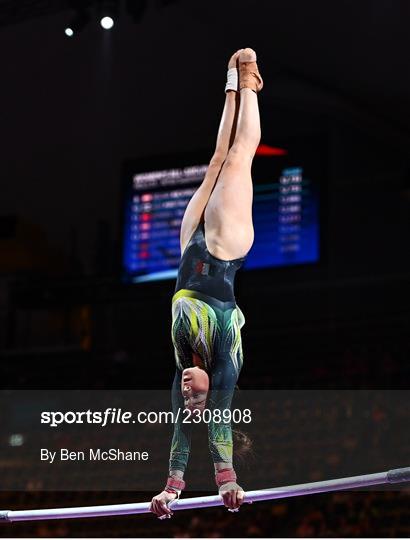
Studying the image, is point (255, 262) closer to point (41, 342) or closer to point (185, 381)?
point (41, 342)

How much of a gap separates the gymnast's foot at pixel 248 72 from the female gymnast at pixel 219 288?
0.05 feet

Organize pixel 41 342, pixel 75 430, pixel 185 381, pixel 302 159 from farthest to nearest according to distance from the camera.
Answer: pixel 41 342 < pixel 302 159 < pixel 75 430 < pixel 185 381

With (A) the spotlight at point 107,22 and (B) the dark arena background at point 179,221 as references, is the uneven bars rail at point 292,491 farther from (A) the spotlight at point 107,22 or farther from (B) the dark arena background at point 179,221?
(A) the spotlight at point 107,22

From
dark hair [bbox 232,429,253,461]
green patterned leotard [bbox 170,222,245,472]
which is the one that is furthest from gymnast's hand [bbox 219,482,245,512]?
dark hair [bbox 232,429,253,461]

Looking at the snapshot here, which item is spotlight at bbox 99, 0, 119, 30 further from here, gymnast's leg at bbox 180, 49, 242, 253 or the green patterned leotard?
the green patterned leotard

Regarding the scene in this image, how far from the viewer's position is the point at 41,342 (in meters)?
8.84

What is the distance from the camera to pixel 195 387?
5723mm

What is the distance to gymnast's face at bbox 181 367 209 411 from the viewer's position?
225 inches

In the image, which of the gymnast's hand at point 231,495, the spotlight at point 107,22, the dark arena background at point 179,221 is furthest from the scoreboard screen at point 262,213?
the gymnast's hand at point 231,495

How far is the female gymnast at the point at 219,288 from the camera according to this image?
5.73 m

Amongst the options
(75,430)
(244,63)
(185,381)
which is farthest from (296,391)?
(244,63)

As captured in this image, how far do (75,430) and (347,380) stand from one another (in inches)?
97.7

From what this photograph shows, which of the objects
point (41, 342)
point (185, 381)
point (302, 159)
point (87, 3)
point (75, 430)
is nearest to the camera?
point (185, 381)

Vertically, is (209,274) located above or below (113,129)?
below
